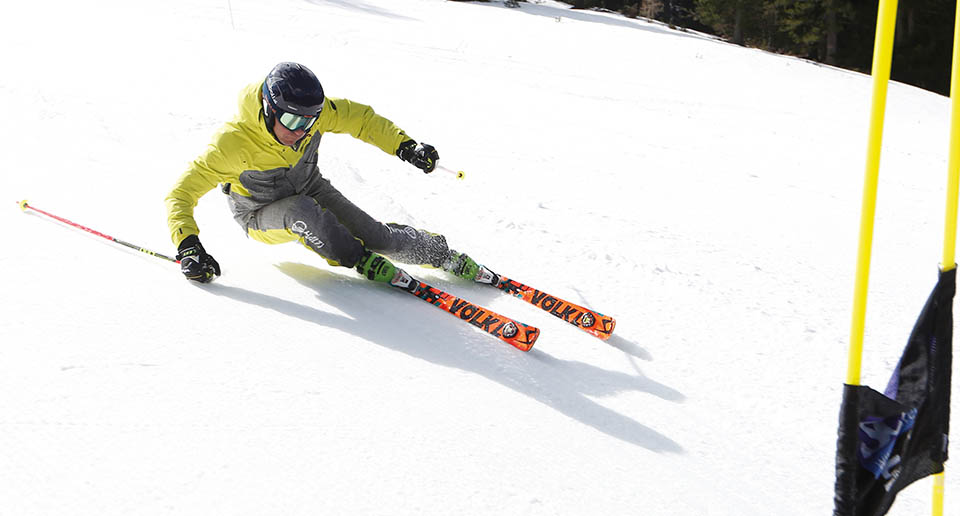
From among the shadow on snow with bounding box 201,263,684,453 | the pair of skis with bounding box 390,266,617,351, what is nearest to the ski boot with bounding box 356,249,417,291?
the pair of skis with bounding box 390,266,617,351

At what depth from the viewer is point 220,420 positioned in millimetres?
2260

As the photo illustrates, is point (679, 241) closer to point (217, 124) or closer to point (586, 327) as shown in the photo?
point (586, 327)

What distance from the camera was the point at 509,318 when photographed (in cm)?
367

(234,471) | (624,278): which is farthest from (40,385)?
(624,278)

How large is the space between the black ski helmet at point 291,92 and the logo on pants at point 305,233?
0.58m

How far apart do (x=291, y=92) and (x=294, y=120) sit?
0.14 meters

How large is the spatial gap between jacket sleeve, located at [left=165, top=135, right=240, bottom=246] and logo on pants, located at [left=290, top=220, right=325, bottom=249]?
0.43 m

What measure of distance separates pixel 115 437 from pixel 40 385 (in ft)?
1.36

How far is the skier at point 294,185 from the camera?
3393 mm

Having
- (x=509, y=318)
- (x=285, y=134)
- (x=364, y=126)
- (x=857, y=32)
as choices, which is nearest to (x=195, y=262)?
(x=285, y=134)

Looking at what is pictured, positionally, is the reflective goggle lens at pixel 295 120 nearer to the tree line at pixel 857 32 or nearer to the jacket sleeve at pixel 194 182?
the jacket sleeve at pixel 194 182

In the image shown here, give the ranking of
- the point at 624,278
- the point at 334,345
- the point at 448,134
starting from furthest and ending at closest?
the point at 448,134, the point at 624,278, the point at 334,345

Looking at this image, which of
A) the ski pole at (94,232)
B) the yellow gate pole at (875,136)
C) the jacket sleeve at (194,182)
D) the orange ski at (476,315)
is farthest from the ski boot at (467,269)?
the yellow gate pole at (875,136)

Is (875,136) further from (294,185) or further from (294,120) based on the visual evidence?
(294,185)
